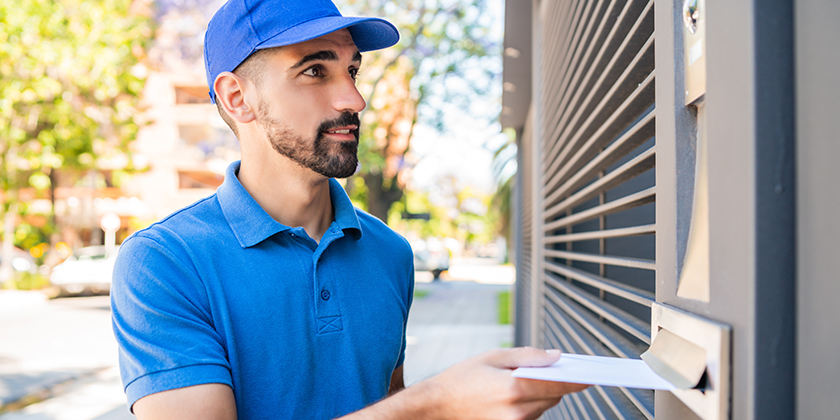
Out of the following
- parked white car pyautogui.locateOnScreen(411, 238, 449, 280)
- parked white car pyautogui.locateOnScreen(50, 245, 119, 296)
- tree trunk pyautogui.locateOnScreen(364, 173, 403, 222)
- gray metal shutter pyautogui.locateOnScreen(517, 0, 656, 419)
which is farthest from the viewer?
parked white car pyautogui.locateOnScreen(411, 238, 449, 280)

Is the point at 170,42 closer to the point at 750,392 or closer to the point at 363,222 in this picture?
the point at 363,222

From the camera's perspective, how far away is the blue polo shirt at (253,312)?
1424 millimetres

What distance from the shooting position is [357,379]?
68.1 inches

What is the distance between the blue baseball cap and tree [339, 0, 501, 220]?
10.4 meters

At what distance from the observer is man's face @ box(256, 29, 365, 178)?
186 centimetres

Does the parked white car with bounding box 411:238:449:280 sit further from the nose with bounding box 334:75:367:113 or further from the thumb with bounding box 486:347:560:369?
the thumb with bounding box 486:347:560:369

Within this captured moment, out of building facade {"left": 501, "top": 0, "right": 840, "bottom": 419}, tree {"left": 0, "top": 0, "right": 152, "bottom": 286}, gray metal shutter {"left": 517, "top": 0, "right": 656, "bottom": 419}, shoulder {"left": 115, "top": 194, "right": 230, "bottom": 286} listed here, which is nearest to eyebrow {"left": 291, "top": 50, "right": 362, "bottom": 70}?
shoulder {"left": 115, "top": 194, "right": 230, "bottom": 286}

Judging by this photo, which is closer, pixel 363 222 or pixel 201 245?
pixel 201 245

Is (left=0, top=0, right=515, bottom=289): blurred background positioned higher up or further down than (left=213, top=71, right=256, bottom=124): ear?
higher up

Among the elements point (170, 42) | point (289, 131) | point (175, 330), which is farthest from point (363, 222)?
point (170, 42)

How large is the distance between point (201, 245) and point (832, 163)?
149cm

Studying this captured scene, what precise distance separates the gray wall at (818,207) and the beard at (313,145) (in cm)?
149

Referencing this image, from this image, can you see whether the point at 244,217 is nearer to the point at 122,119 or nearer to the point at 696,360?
the point at 696,360

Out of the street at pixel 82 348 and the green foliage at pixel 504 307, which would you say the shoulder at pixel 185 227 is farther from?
the green foliage at pixel 504 307
